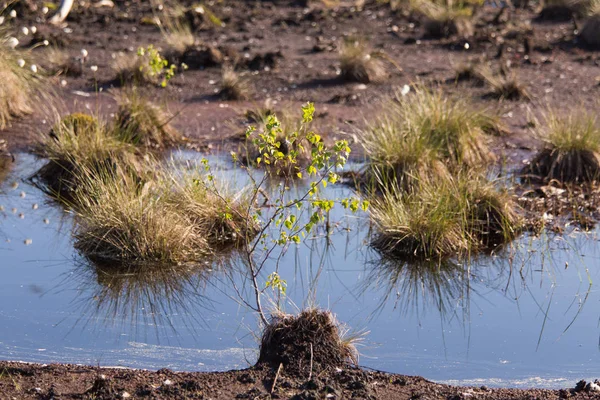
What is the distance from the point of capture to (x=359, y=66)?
13.2 m

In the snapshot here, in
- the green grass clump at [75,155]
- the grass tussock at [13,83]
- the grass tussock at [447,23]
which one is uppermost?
the grass tussock at [447,23]

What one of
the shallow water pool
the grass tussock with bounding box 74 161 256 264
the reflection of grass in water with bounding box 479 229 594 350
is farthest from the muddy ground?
the grass tussock with bounding box 74 161 256 264

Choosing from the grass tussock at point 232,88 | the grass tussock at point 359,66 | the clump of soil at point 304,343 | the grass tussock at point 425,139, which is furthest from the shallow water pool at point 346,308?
the grass tussock at point 359,66

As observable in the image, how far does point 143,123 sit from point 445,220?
3908 millimetres

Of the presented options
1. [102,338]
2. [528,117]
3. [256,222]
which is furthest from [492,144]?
[102,338]

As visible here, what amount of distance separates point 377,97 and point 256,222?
5271 millimetres

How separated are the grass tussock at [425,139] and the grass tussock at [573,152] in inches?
26.7

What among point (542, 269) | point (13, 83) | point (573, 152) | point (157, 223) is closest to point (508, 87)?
point (573, 152)

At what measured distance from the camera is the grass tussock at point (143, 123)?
10078 mm

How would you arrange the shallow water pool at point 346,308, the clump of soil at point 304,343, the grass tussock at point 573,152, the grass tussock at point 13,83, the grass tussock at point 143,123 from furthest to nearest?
the grass tussock at point 13,83, the grass tussock at point 143,123, the grass tussock at point 573,152, the shallow water pool at point 346,308, the clump of soil at point 304,343

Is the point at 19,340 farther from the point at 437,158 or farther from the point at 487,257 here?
the point at 437,158

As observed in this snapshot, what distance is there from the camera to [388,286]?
6.95m

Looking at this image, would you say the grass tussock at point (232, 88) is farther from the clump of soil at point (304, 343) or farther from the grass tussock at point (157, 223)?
the clump of soil at point (304, 343)

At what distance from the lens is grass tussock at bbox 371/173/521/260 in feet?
24.6
